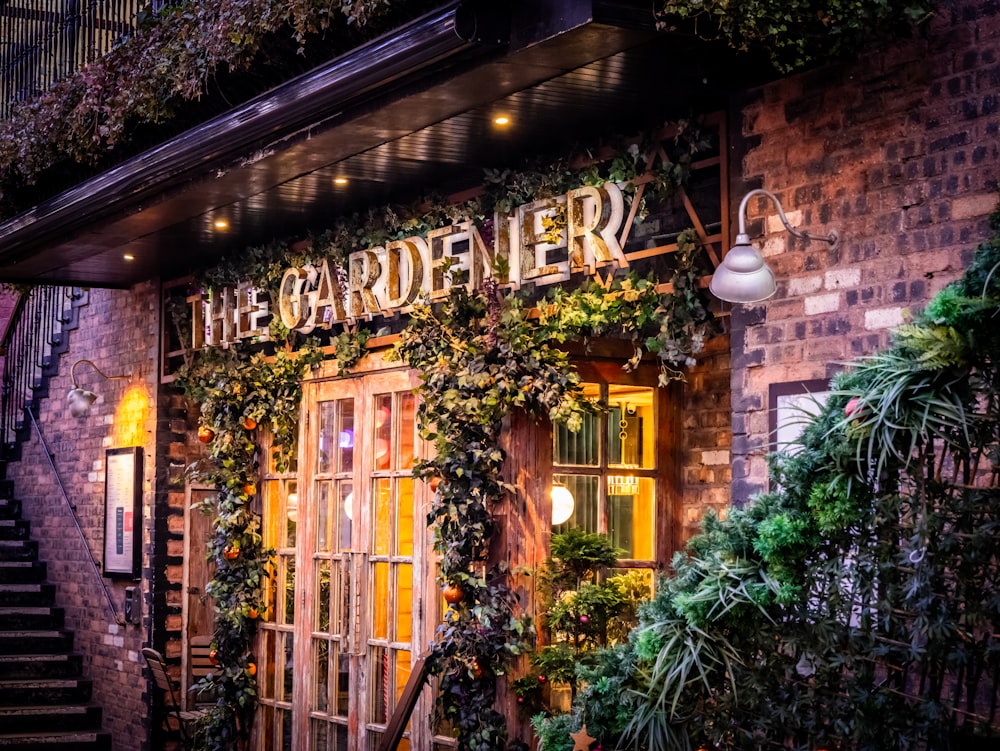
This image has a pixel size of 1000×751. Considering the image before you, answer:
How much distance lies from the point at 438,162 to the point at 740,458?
233 centimetres

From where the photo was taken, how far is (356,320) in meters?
6.97

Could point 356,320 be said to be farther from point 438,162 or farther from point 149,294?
point 149,294

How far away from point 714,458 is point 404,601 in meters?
1.85

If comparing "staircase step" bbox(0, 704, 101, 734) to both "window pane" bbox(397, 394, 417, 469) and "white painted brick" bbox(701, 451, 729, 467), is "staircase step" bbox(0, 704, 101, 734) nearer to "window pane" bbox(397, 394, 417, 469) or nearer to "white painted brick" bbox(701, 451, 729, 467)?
"window pane" bbox(397, 394, 417, 469)

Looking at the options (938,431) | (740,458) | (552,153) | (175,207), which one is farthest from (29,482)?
(938,431)

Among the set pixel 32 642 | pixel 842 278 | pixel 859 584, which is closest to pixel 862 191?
pixel 842 278

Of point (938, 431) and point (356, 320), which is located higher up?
point (356, 320)

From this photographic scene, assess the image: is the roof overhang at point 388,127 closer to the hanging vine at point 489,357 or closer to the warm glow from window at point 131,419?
the hanging vine at point 489,357

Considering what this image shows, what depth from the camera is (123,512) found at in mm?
9125

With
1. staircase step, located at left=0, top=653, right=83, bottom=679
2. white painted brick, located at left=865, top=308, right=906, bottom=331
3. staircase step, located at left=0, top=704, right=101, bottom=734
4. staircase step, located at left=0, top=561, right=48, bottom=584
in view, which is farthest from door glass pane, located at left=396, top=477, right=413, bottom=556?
staircase step, located at left=0, top=561, right=48, bottom=584

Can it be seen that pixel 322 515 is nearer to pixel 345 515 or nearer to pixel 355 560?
pixel 345 515

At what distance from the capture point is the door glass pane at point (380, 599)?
269 inches

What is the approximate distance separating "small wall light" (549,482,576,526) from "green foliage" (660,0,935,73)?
8.60 ft

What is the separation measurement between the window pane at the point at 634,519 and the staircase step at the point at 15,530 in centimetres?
643
